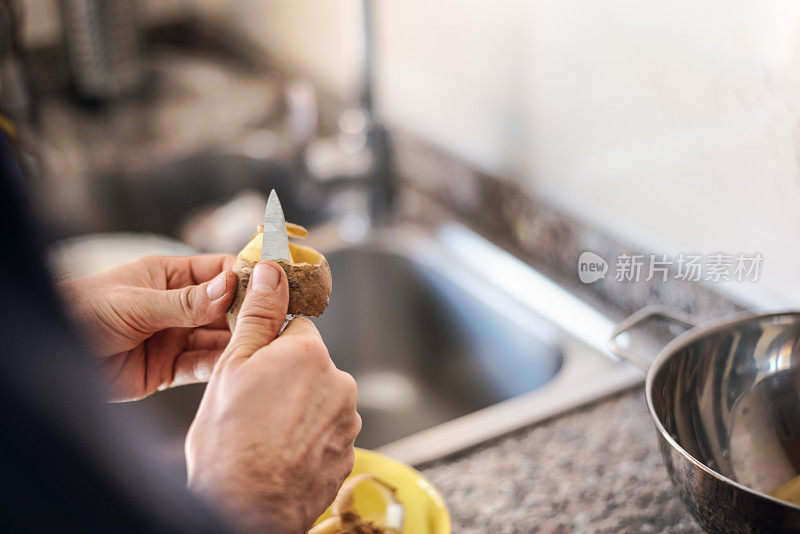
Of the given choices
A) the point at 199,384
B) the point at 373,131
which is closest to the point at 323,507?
the point at 199,384

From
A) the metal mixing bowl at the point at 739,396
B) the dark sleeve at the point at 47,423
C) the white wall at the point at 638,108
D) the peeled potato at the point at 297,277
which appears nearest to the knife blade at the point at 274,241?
the peeled potato at the point at 297,277

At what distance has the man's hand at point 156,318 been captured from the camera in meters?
0.47

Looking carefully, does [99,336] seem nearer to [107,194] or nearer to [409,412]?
→ [409,412]

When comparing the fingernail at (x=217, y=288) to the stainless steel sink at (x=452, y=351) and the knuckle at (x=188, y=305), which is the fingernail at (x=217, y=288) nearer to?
the knuckle at (x=188, y=305)

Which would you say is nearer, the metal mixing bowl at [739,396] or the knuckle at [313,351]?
the knuckle at [313,351]

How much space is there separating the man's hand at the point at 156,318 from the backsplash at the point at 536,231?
537mm

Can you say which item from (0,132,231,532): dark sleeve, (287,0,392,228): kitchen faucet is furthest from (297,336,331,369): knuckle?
(287,0,392,228): kitchen faucet

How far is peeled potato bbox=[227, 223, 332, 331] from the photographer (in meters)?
0.45

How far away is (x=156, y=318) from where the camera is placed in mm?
489

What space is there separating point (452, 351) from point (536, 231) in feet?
A: 0.88

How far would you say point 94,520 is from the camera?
38 centimetres

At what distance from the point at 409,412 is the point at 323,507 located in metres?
0.33

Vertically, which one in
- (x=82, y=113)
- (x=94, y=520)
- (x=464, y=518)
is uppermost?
(x=94, y=520)

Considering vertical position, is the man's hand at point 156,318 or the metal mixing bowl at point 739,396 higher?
the man's hand at point 156,318
